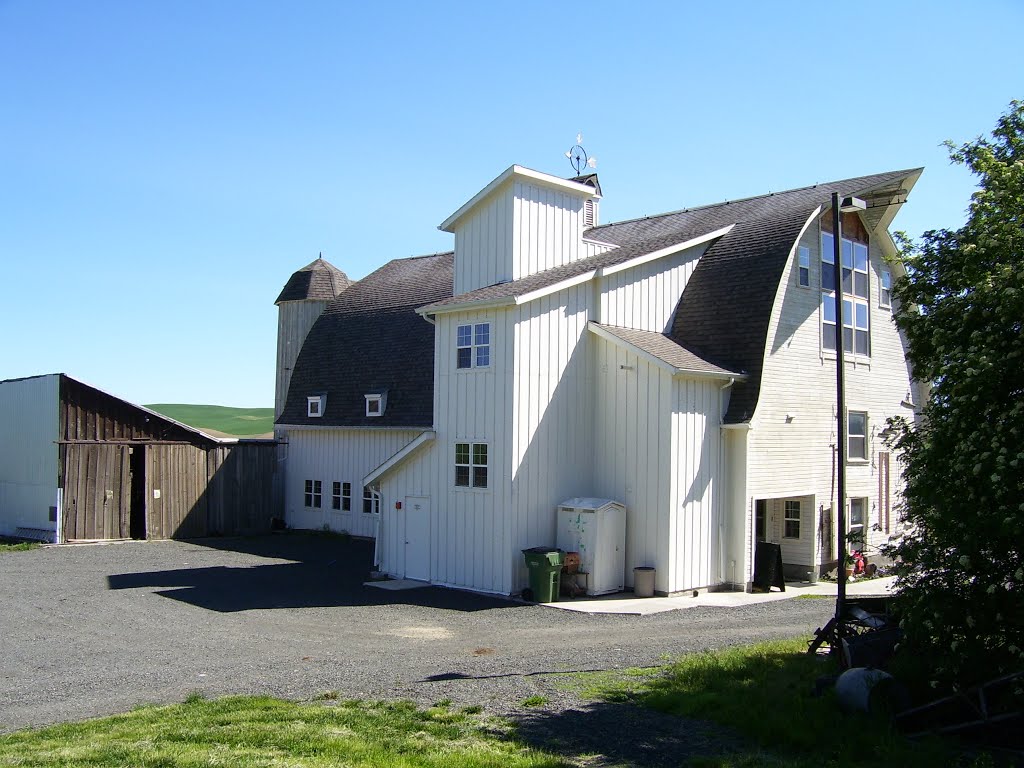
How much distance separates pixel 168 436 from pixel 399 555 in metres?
11.2

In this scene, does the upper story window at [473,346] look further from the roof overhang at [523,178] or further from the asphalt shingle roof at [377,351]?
the asphalt shingle roof at [377,351]

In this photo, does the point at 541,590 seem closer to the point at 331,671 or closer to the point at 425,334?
the point at 331,671

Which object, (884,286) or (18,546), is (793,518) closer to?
(884,286)

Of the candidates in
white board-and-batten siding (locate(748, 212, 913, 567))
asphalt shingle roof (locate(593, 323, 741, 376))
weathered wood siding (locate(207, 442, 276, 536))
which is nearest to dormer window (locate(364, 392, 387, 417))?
weathered wood siding (locate(207, 442, 276, 536))

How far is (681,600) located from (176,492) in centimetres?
1710

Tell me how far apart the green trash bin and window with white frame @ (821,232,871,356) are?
30.1ft

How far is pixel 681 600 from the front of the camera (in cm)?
1852

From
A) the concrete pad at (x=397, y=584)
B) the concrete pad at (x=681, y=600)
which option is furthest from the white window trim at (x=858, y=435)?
the concrete pad at (x=397, y=584)

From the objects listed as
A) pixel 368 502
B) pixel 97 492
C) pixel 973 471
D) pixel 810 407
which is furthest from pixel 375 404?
pixel 973 471

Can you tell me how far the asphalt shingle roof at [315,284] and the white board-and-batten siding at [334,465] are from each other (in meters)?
5.47

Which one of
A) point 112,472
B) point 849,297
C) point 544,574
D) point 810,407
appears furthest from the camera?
point 112,472

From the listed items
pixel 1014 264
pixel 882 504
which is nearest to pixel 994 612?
pixel 1014 264

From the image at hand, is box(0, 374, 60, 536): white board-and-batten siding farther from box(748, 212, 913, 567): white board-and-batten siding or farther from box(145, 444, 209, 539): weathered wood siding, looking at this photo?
box(748, 212, 913, 567): white board-and-batten siding

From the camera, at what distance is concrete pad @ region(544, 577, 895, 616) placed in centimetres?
1752
